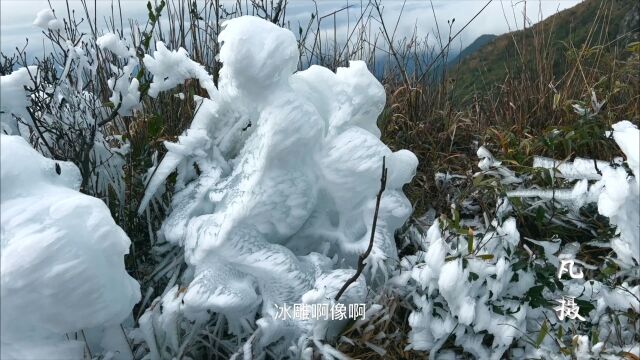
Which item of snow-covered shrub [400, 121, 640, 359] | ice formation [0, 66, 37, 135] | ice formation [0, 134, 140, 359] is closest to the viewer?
ice formation [0, 134, 140, 359]

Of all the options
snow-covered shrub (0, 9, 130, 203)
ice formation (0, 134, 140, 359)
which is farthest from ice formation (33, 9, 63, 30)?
ice formation (0, 134, 140, 359)

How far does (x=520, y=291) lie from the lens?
5.81 ft

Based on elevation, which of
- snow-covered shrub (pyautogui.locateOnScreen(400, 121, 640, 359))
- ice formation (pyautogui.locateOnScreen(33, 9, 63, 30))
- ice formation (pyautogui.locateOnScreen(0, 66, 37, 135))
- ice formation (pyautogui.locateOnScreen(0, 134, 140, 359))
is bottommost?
snow-covered shrub (pyautogui.locateOnScreen(400, 121, 640, 359))

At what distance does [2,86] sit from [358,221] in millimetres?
1122

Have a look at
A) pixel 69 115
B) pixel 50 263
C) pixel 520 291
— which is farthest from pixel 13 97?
pixel 520 291

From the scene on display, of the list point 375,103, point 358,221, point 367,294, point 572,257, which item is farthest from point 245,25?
point 572,257

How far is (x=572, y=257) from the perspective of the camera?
204 cm

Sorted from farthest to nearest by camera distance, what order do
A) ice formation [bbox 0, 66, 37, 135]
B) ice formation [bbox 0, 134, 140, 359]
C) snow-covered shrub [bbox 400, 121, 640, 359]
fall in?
ice formation [bbox 0, 66, 37, 135] < snow-covered shrub [bbox 400, 121, 640, 359] < ice formation [bbox 0, 134, 140, 359]

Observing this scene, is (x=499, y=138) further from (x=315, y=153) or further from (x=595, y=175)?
(x=315, y=153)

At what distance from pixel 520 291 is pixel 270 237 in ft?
2.36

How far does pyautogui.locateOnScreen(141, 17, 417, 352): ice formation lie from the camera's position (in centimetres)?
170

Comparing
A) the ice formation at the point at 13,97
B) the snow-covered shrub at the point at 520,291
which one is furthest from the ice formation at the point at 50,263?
the snow-covered shrub at the point at 520,291

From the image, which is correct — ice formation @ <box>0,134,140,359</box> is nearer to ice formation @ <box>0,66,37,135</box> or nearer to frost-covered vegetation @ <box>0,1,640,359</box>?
frost-covered vegetation @ <box>0,1,640,359</box>

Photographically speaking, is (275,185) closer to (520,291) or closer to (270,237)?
→ (270,237)
